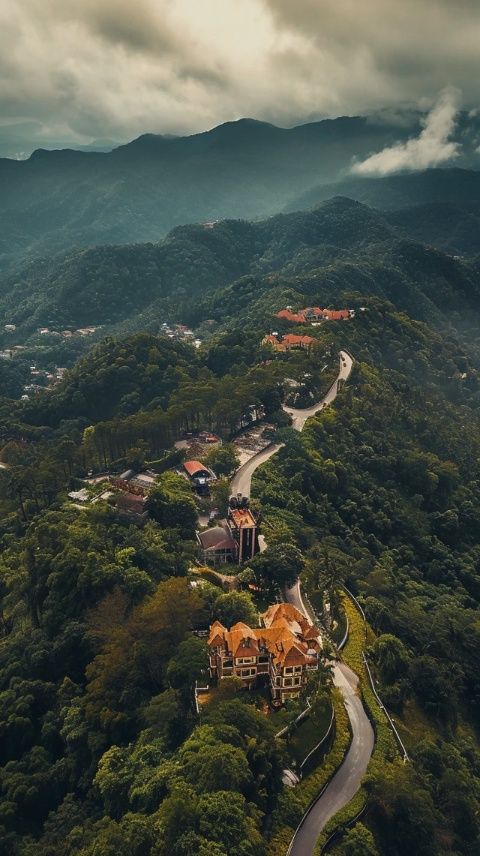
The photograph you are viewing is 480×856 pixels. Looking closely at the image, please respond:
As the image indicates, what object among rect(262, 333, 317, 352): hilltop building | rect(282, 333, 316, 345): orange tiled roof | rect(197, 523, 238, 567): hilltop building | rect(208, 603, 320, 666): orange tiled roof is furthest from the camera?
rect(282, 333, 316, 345): orange tiled roof

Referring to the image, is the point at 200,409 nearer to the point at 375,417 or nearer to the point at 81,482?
the point at 81,482

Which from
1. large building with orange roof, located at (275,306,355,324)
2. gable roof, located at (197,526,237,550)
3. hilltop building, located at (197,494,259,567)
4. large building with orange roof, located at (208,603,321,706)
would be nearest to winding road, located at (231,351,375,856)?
large building with orange roof, located at (208,603,321,706)

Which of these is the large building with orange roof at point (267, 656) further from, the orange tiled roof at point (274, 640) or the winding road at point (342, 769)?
the winding road at point (342, 769)

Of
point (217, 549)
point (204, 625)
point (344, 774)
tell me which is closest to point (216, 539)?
point (217, 549)

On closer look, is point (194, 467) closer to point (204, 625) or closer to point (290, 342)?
point (204, 625)

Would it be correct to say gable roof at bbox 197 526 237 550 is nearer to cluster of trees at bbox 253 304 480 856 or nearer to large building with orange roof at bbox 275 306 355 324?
cluster of trees at bbox 253 304 480 856

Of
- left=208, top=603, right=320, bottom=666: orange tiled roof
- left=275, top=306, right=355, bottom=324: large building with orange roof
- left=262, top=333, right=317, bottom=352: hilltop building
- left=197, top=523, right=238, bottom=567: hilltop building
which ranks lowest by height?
left=197, top=523, right=238, bottom=567: hilltop building

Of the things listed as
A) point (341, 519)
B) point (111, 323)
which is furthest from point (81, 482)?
point (111, 323)

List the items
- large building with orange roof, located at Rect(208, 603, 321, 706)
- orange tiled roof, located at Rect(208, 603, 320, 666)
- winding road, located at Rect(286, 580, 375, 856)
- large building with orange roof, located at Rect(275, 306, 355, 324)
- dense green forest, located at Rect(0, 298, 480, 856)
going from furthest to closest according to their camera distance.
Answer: large building with orange roof, located at Rect(275, 306, 355, 324) < orange tiled roof, located at Rect(208, 603, 320, 666) < large building with orange roof, located at Rect(208, 603, 321, 706) < dense green forest, located at Rect(0, 298, 480, 856) < winding road, located at Rect(286, 580, 375, 856)
